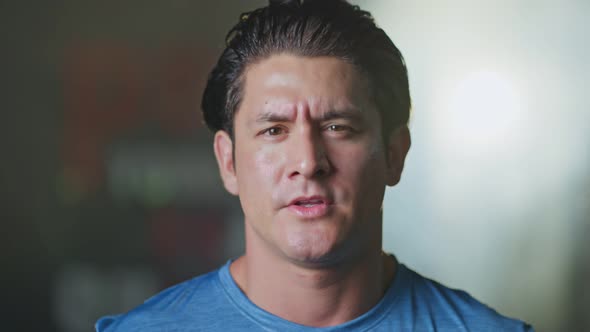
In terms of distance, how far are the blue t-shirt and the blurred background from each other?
4.48 feet

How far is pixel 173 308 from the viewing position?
1.55 metres

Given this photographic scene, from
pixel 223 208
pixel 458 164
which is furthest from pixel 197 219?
pixel 458 164

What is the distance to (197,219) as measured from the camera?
9.70 ft

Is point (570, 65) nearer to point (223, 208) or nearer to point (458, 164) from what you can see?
point (458, 164)

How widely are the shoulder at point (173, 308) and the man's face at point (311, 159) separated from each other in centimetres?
20

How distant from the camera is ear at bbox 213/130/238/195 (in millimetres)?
1536

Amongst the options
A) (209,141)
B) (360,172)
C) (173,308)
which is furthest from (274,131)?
(209,141)

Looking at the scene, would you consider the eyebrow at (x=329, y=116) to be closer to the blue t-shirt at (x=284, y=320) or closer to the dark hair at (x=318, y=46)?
the dark hair at (x=318, y=46)

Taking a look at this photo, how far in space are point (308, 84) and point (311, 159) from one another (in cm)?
15

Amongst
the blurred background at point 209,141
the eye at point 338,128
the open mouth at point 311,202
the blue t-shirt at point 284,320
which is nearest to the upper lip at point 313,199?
the open mouth at point 311,202

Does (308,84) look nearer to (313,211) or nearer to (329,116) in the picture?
(329,116)

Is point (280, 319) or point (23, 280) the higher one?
point (280, 319)

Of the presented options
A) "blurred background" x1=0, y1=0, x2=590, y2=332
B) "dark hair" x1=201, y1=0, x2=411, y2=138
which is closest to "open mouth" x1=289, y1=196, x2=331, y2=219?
"dark hair" x1=201, y1=0, x2=411, y2=138

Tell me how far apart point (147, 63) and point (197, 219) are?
653 mm
